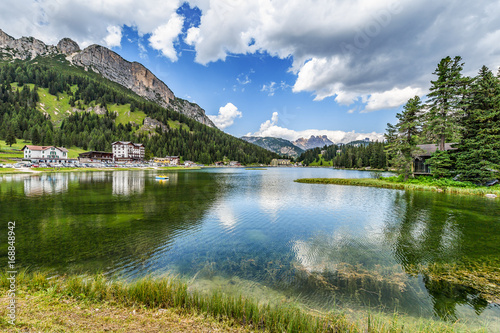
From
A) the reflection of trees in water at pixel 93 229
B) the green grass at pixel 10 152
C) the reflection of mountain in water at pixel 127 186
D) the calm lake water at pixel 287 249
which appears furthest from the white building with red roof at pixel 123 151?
the calm lake water at pixel 287 249

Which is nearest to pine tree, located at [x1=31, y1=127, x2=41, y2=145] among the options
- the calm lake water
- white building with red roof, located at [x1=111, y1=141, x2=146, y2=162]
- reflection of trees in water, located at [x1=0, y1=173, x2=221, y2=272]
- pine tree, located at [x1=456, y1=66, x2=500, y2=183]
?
white building with red roof, located at [x1=111, y1=141, x2=146, y2=162]

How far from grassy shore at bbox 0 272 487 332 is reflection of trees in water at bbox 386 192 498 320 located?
7.64 feet

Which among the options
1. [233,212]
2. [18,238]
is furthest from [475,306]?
[18,238]

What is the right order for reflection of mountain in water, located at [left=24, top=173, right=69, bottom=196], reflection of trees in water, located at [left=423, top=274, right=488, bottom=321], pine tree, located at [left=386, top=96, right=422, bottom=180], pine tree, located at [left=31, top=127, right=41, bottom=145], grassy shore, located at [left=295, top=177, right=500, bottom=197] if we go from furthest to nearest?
pine tree, located at [left=31, top=127, right=41, bottom=145] < pine tree, located at [left=386, top=96, right=422, bottom=180] < grassy shore, located at [left=295, top=177, right=500, bottom=197] < reflection of mountain in water, located at [left=24, top=173, right=69, bottom=196] < reflection of trees in water, located at [left=423, top=274, right=488, bottom=321]

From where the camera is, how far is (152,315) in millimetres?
6574

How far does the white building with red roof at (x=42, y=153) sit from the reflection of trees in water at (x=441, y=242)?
151956 mm

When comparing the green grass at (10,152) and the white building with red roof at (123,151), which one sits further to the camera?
the white building with red roof at (123,151)

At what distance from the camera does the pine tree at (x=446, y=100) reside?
41594 mm

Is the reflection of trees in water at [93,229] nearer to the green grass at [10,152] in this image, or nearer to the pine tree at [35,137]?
the green grass at [10,152]

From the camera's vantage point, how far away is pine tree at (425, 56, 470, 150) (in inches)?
1638

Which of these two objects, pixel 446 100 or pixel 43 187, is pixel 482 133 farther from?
pixel 43 187

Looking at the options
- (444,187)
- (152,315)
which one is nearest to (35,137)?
(152,315)

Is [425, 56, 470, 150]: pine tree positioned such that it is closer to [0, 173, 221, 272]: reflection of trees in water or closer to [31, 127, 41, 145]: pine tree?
[0, 173, 221, 272]: reflection of trees in water

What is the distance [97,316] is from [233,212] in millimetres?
17760
